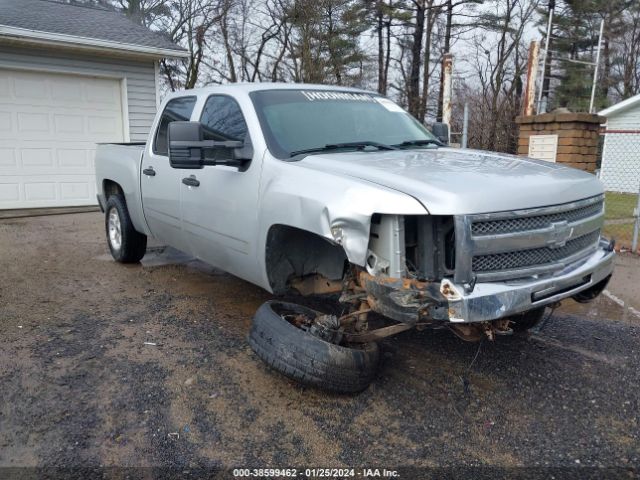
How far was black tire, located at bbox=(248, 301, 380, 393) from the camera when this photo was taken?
319cm

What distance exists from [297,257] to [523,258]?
1.54 meters

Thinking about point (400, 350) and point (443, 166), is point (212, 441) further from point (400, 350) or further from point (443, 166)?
point (443, 166)

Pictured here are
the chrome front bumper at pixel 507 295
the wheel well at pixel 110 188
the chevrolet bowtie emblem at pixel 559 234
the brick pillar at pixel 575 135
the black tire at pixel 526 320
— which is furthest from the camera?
the brick pillar at pixel 575 135

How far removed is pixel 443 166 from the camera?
342 cm

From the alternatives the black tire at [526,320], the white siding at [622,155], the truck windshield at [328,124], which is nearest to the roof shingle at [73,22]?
the truck windshield at [328,124]

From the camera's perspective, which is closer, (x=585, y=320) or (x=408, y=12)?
(x=585, y=320)

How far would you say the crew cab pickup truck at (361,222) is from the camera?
2875 mm

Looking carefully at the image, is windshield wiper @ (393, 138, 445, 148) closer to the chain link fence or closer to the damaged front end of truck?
the damaged front end of truck

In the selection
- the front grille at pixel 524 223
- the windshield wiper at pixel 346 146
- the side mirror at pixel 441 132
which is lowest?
the front grille at pixel 524 223

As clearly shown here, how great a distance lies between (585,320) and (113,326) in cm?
412

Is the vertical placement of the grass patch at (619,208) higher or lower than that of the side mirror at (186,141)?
lower

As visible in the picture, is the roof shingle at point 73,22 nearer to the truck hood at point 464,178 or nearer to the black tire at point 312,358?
the truck hood at point 464,178

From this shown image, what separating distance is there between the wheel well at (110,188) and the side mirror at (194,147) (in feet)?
9.68

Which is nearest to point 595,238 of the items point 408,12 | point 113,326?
point 113,326
